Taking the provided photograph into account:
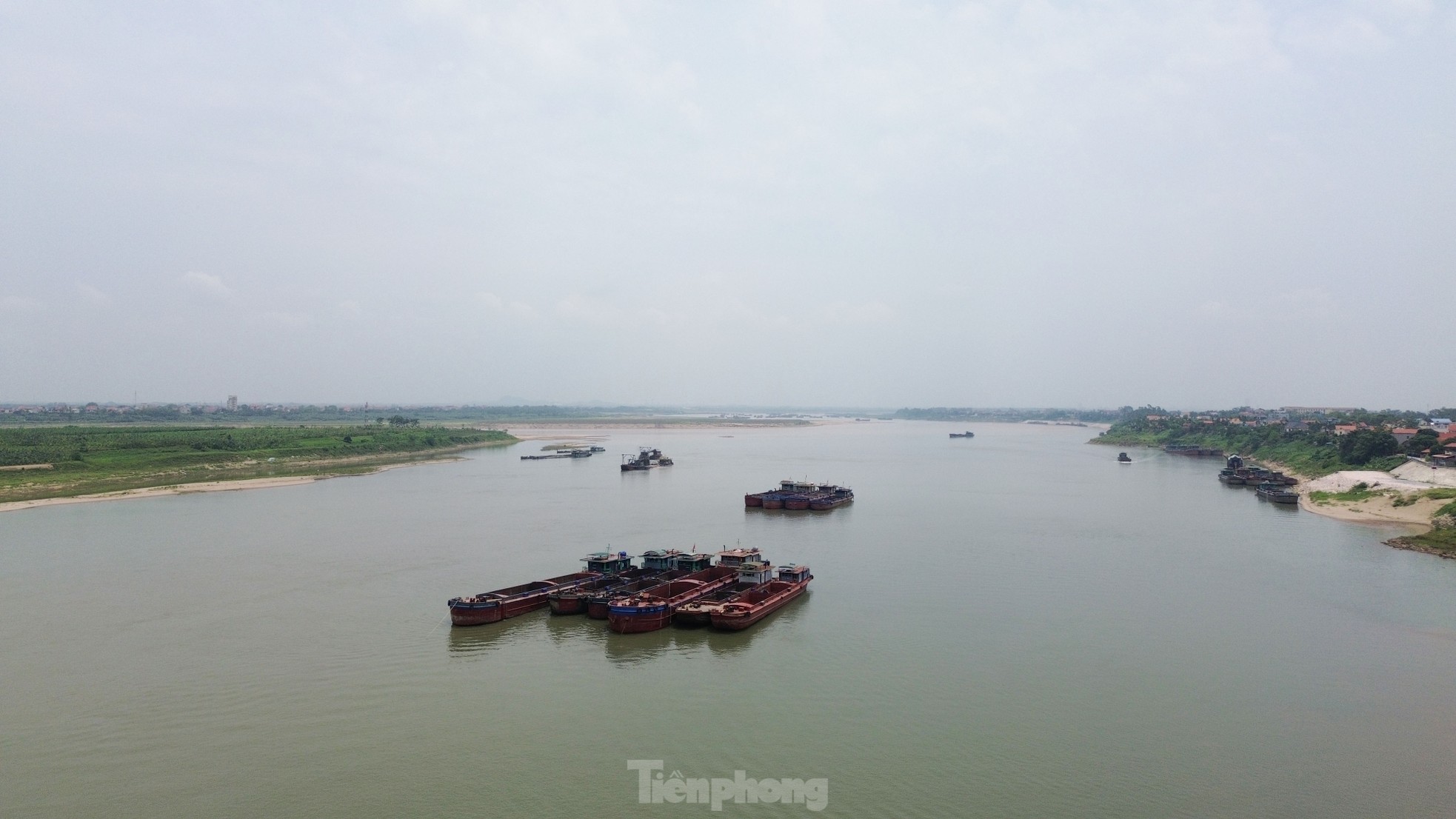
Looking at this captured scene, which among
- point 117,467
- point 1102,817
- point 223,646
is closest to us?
point 1102,817

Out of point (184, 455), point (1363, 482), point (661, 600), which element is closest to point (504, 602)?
point (661, 600)

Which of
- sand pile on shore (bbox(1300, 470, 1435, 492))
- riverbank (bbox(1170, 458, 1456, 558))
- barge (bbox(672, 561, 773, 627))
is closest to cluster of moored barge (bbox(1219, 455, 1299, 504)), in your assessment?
riverbank (bbox(1170, 458, 1456, 558))

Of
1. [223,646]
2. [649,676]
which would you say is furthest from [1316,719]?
[223,646]

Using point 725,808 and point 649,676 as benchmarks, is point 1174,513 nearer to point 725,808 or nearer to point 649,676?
point 649,676

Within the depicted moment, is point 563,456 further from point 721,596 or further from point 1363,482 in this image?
point 1363,482

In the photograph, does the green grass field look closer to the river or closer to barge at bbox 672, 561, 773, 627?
the river
